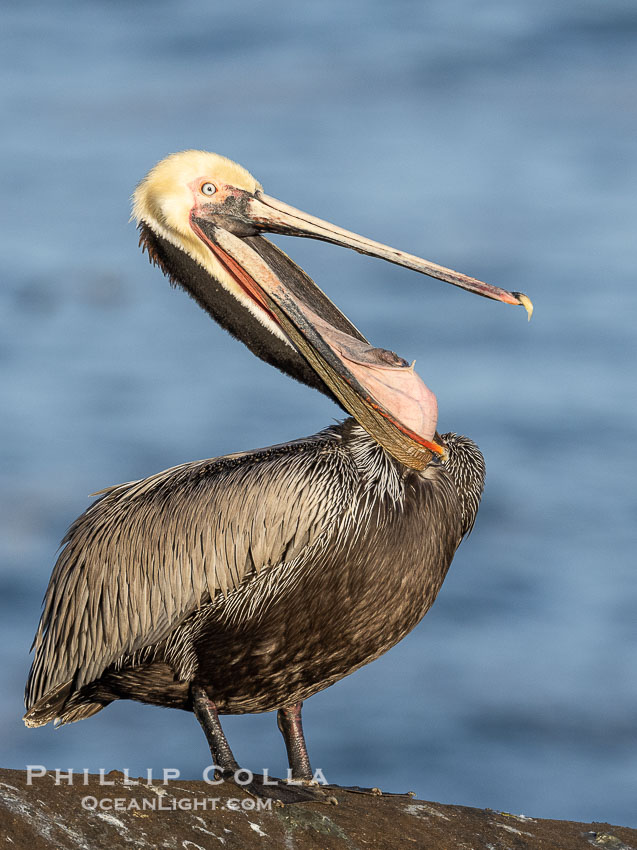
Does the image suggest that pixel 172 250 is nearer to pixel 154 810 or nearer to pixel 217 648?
pixel 217 648

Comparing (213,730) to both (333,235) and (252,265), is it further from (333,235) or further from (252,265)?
(333,235)

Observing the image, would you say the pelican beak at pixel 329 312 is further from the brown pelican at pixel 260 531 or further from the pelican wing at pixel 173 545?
A: the pelican wing at pixel 173 545

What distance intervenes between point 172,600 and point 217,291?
1546 millimetres

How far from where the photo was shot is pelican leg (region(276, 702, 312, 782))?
6652 mm

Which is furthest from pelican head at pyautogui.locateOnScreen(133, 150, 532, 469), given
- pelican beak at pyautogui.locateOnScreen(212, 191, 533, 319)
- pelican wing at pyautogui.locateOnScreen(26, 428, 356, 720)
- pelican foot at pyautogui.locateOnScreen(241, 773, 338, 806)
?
pelican foot at pyautogui.locateOnScreen(241, 773, 338, 806)

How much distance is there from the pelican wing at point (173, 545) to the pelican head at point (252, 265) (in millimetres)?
401

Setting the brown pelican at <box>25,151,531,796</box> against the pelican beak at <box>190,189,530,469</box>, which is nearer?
the brown pelican at <box>25,151,531,796</box>

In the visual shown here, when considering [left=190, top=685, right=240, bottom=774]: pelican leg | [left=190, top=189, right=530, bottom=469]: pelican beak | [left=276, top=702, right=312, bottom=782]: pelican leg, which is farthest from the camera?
[left=276, top=702, right=312, bottom=782]: pelican leg

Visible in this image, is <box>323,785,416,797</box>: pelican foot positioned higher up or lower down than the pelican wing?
lower down

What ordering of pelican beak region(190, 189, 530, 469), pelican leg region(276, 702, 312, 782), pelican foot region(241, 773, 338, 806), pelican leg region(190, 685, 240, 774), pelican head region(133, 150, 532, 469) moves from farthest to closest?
pelican leg region(276, 702, 312, 782)
pelican head region(133, 150, 532, 469)
pelican beak region(190, 189, 530, 469)
pelican leg region(190, 685, 240, 774)
pelican foot region(241, 773, 338, 806)

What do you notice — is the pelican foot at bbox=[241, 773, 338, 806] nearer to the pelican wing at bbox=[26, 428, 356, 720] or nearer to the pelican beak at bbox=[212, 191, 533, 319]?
the pelican wing at bbox=[26, 428, 356, 720]

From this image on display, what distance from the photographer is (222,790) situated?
593 cm

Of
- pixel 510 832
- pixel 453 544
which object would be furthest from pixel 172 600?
pixel 510 832

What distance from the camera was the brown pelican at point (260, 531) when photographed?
20.2 feet
